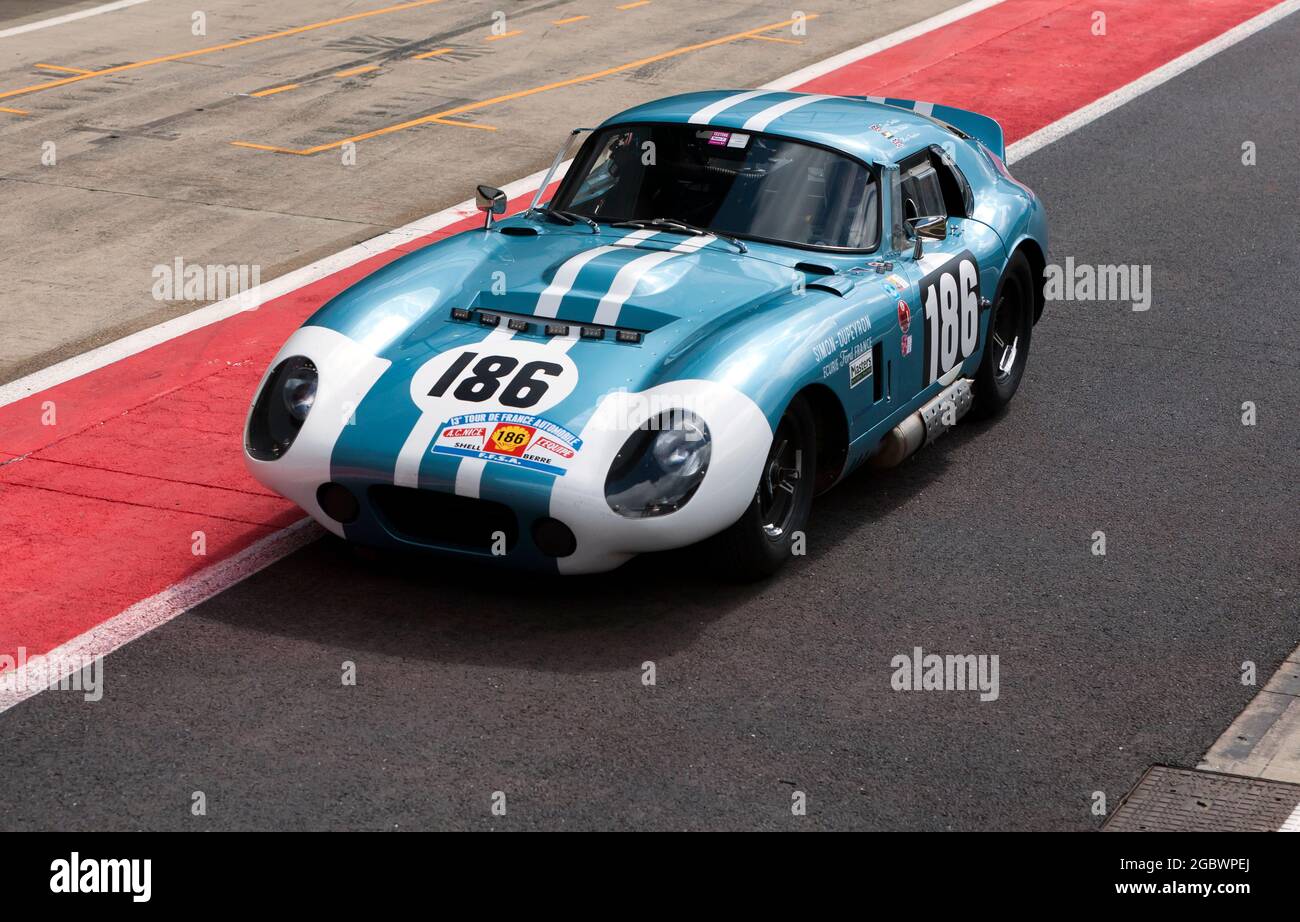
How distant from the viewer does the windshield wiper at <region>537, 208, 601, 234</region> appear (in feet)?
25.2

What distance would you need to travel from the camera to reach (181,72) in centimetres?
1645

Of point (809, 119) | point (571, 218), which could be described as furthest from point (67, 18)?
point (809, 119)

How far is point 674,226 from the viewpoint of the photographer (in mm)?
7590

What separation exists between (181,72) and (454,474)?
1145 centimetres

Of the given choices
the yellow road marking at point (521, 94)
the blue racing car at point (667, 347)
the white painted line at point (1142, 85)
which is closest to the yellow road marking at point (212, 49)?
the yellow road marking at point (521, 94)

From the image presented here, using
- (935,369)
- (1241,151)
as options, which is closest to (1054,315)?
(935,369)

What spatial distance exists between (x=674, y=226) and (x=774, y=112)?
Answer: 80 cm

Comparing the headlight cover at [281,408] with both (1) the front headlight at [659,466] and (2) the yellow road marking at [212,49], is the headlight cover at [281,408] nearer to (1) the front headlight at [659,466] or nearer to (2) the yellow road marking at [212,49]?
(1) the front headlight at [659,466]

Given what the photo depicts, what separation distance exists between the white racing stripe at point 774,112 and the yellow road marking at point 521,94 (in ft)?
20.8

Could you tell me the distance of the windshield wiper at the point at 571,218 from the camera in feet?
25.2

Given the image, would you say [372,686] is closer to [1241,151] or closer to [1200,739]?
[1200,739]

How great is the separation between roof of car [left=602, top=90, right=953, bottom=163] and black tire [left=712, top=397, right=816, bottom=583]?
147 centimetres

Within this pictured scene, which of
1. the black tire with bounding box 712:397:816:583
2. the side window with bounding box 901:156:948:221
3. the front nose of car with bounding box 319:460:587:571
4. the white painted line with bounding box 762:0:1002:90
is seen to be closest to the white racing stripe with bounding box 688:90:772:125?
A: the side window with bounding box 901:156:948:221

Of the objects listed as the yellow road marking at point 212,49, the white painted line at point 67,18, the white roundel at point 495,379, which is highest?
the white roundel at point 495,379
